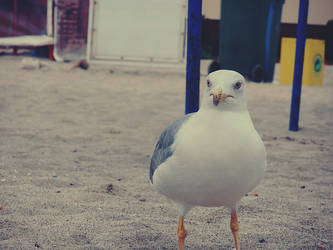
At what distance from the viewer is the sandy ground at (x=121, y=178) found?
6.93 feet

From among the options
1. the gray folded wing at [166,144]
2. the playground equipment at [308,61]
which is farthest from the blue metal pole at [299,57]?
the playground equipment at [308,61]

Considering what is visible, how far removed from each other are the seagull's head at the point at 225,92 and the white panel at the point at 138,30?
6882 millimetres

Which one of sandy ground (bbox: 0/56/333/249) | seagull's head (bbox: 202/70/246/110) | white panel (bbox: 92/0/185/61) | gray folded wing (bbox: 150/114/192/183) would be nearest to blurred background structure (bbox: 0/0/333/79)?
white panel (bbox: 92/0/185/61)

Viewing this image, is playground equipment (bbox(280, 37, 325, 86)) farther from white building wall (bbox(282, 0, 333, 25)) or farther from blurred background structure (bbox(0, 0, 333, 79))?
white building wall (bbox(282, 0, 333, 25))

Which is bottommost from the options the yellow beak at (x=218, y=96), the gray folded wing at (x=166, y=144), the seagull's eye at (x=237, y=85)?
the gray folded wing at (x=166, y=144)

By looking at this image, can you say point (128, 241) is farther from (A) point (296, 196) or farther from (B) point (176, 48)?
(B) point (176, 48)

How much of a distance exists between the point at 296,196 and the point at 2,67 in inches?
239

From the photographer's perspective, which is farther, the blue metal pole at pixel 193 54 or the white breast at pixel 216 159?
the blue metal pole at pixel 193 54

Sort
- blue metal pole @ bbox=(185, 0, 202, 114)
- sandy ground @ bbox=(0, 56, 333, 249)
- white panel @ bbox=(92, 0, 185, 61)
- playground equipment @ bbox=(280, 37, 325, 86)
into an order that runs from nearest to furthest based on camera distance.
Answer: sandy ground @ bbox=(0, 56, 333, 249)
blue metal pole @ bbox=(185, 0, 202, 114)
playground equipment @ bbox=(280, 37, 325, 86)
white panel @ bbox=(92, 0, 185, 61)

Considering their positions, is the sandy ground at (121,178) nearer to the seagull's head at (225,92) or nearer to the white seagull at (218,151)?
the white seagull at (218,151)

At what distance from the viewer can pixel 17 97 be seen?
528cm

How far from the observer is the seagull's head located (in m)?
1.53

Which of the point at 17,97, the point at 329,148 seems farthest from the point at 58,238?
the point at 17,97

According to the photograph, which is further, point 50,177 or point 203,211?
point 50,177
